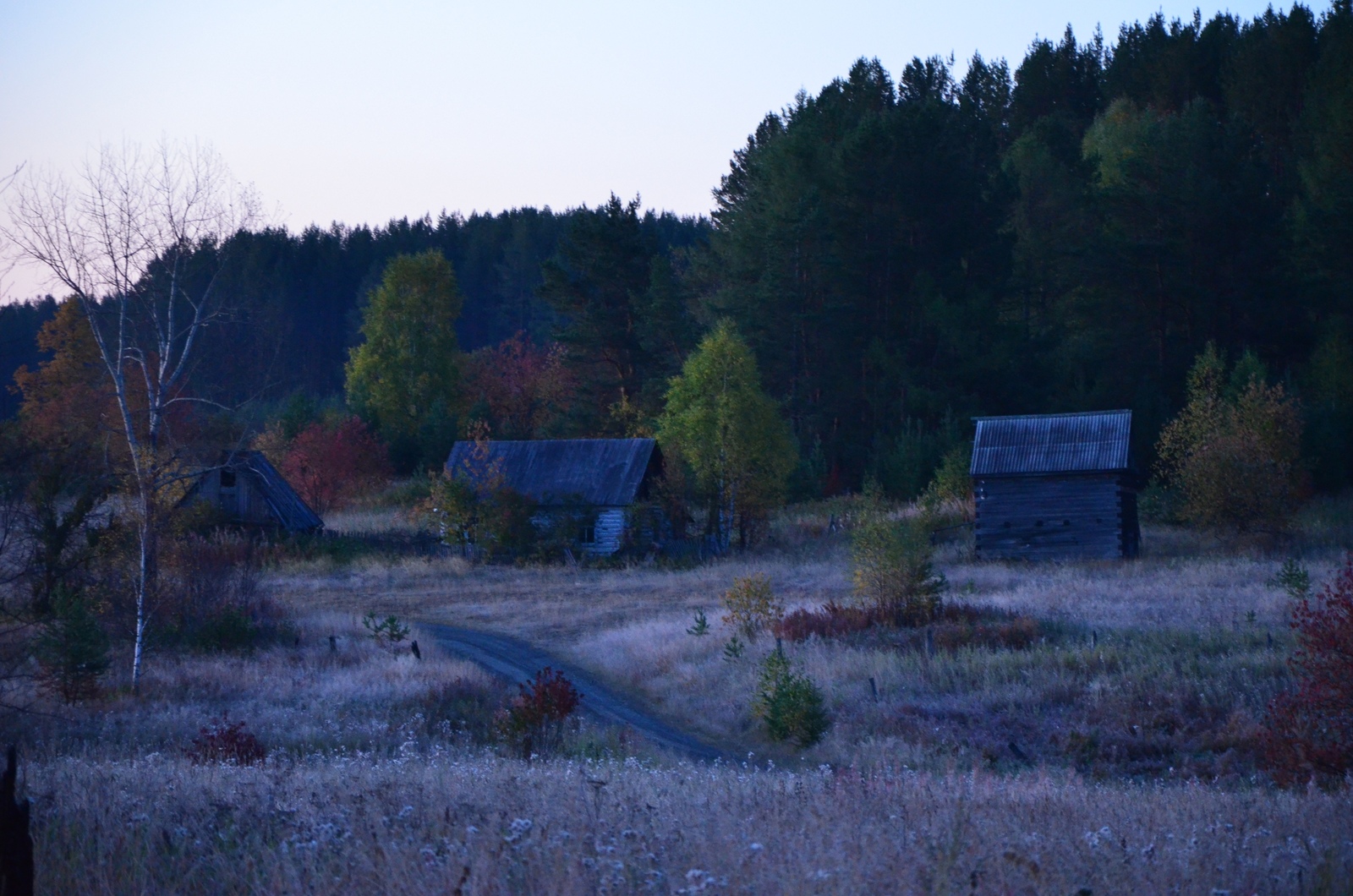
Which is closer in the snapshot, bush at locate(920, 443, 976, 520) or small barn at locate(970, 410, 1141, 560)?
small barn at locate(970, 410, 1141, 560)

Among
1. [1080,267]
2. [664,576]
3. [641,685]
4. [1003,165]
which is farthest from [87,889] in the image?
[1003,165]

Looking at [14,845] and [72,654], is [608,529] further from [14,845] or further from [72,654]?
[14,845]

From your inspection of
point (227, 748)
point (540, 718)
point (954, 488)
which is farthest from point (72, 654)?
point (954, 488)

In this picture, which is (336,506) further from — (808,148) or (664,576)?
(808,148)

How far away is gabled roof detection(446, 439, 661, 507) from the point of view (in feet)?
131

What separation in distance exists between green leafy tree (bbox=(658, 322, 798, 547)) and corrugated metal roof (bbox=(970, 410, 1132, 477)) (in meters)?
7.74

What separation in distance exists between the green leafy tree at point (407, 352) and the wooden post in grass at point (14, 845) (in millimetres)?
56539

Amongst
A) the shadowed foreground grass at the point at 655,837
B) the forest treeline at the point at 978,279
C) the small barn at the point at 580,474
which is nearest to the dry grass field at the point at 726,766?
the shadowed foreground grass at the point at 655,837

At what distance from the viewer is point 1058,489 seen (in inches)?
1312

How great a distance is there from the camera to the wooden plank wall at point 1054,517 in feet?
107

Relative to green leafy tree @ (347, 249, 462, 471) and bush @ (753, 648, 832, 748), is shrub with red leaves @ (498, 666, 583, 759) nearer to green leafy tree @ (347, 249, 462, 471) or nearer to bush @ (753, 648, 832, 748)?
bush @ (753, 648, 832, 748)

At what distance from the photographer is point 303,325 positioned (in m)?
106

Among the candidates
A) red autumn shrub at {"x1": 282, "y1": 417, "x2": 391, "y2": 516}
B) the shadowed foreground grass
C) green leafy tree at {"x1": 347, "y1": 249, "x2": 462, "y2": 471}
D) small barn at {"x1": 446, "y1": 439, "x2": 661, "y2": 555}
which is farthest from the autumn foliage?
the shadowed foreground grass

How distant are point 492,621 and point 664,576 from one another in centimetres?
786
